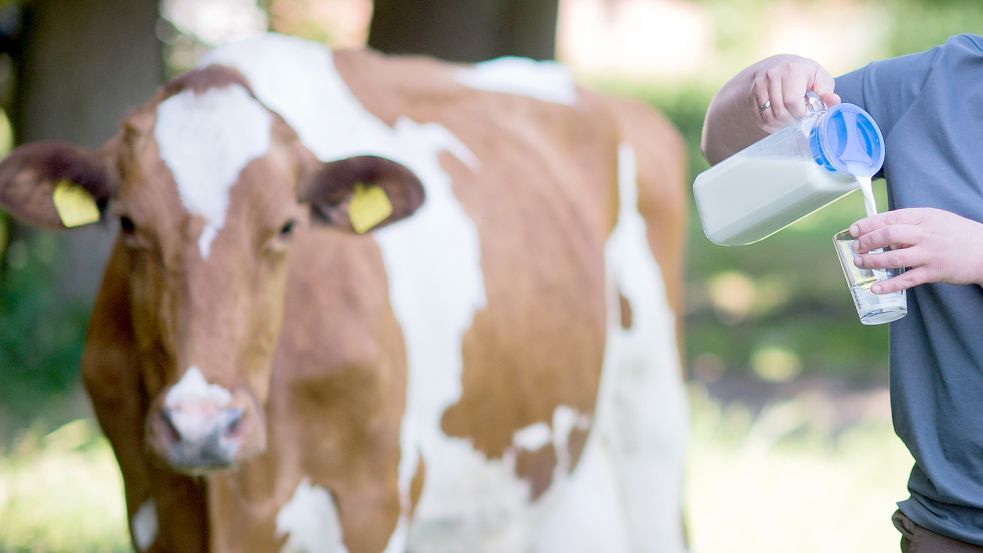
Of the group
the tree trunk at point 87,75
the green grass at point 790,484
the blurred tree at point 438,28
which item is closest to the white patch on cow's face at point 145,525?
the green grass at point 790,484

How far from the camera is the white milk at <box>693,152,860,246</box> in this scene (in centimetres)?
190

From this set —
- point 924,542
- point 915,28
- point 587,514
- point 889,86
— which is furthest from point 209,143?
point 915,28

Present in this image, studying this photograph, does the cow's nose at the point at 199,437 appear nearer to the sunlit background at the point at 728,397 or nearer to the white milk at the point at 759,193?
the white milk at the point at 759,193

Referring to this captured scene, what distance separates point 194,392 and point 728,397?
18.1ft

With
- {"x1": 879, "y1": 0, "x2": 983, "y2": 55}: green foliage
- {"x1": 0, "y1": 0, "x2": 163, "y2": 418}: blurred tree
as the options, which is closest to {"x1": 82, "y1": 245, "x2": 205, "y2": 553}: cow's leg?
{"x1": 0, "y1": 0, "x2": 163, "y2": 418}: blurred tree

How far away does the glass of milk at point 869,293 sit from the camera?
1849 millimetres

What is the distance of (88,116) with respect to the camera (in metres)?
6.84

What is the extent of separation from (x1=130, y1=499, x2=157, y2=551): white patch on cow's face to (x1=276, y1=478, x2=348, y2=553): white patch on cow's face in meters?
0.30

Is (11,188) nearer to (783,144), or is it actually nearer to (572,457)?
(783,144)

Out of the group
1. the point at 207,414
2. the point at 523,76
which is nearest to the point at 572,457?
the point at 523,76

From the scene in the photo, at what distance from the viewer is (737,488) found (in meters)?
5.45

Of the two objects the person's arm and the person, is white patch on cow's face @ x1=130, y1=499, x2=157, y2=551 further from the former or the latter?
the person

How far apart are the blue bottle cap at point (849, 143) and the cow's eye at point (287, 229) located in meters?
1.22

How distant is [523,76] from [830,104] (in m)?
2.62
